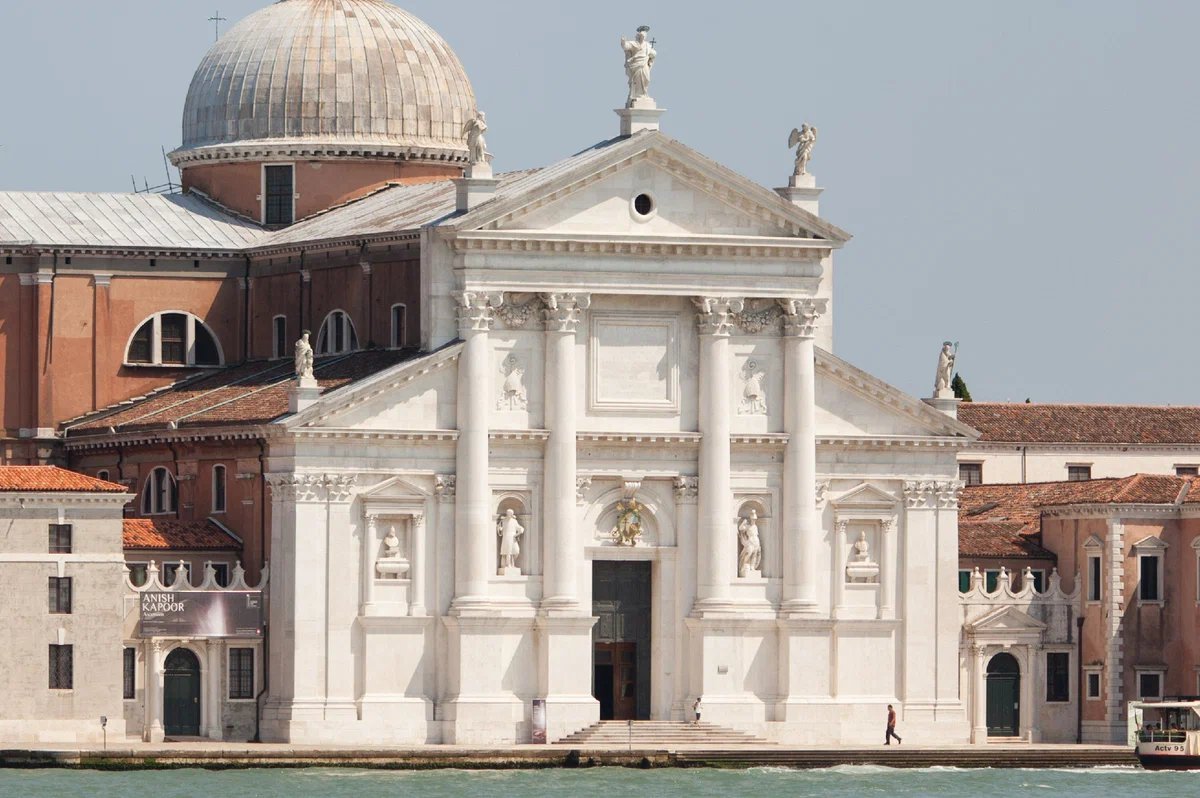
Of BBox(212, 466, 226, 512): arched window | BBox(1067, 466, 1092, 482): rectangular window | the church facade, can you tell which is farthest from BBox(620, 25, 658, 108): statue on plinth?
BBox(1067, 466, 1092, 482): rectangular window

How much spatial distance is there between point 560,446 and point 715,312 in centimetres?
365

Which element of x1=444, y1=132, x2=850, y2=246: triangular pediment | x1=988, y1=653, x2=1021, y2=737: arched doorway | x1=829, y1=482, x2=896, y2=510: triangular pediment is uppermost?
x1=444, y1=132, x2=850, y2=246: triangular pediment

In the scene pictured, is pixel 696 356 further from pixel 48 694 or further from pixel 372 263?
pixel 48 694

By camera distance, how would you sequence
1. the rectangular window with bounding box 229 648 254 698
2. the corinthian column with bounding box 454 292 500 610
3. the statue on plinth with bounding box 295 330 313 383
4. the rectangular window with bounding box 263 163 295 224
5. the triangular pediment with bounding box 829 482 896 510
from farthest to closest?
the rectangular window with bounding box 263 163 295 224 < the triangular pediment with bounding box 829 482 896 510 < the rectangular window with bounding box 229 648 254 698 < the corinthian column with bounding box 454 292 500 610 < the statue on plinth with bounding box 295 330 313 383

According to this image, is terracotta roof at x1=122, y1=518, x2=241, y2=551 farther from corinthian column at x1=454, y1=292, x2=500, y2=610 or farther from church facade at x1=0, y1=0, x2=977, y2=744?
corinthian column at x1=454, y1=292, x2=500, y2=610

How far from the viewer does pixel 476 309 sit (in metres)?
70.5

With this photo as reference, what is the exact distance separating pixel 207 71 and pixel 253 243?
5.07 metres

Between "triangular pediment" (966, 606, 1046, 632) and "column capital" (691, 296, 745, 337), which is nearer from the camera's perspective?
"column capital" (691, 296, 745, 337)

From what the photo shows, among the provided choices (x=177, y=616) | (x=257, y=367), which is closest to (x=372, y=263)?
(x=257, y=367)

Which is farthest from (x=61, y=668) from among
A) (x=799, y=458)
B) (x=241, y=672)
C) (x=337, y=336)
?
(x=799, y=458)

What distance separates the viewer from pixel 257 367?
259 feet

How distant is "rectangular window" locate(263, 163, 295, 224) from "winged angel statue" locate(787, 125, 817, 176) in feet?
44.0

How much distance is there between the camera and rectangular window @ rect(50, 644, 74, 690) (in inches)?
2704

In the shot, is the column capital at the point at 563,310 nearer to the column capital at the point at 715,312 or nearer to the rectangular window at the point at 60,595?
the column capital at the point at 715,312
